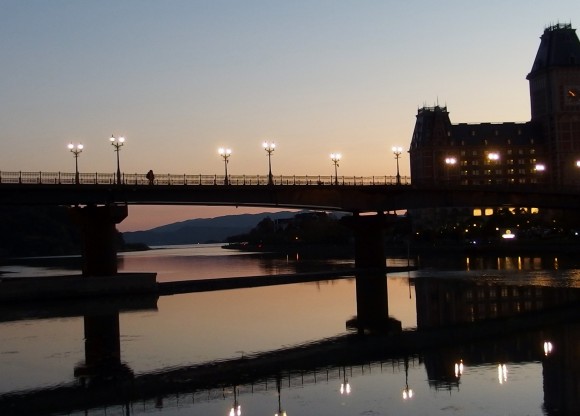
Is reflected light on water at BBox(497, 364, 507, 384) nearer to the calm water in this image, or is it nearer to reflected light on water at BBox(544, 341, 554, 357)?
the calm water

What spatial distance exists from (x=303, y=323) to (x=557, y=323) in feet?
47.1

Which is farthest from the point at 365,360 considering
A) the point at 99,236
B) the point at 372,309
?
the point at 99,236

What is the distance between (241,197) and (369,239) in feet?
60.6

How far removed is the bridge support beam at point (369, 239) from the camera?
3639 inches

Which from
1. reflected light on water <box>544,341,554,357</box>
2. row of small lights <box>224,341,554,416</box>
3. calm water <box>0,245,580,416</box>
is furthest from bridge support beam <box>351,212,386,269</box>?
row of small lights <box>224,341,554,416</box>

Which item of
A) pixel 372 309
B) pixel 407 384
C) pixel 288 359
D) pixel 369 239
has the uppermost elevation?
pixel 369 239

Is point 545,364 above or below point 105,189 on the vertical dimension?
below

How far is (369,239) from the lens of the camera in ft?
306

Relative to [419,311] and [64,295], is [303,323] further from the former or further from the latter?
[64,295]

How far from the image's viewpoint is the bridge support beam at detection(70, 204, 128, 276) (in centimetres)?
7488

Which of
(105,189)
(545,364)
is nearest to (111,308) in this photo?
(105,189)

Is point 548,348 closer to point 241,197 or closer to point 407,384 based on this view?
point 407,384

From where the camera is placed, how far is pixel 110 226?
76.5m

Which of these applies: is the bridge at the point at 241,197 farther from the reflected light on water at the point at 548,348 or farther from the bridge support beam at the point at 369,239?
the reflected light on water at the point at 548,348
